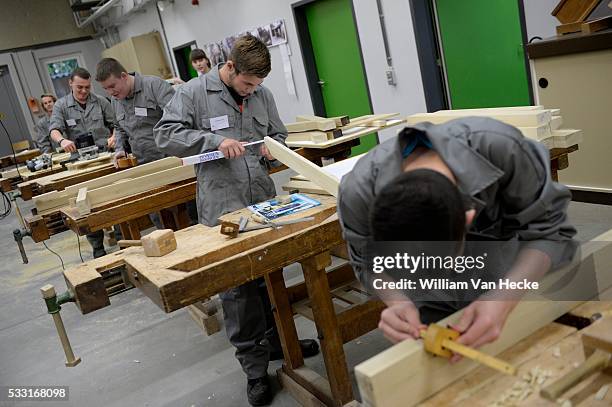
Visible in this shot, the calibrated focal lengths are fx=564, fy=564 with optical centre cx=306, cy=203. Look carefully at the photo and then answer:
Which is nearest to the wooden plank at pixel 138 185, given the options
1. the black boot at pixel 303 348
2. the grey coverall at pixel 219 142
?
the grey coverall at pixel 219 142

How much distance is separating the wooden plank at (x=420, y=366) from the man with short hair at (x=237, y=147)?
1.37 m

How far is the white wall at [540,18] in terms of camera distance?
4012mm

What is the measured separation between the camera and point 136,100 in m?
4.00

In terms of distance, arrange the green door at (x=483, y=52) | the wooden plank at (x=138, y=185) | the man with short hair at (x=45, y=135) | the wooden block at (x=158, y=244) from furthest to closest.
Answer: the man with short hair at (x=45, y=135) < the green door at (x=483, y=52) < the wooden plank at (x=138, y=185) < the wooden block at (x=158, y=244)

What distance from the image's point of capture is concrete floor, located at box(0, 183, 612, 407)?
279cm

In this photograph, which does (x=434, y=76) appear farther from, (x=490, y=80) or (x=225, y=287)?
(x=225, y=287)

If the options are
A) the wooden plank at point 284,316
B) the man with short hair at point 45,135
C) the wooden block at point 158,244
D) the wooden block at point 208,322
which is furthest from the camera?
the man with short hair at point 45,135

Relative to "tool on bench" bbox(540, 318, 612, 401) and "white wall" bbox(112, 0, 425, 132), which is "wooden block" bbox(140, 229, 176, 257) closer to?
"tool on bench" bbox(540, 318, 612, 401)

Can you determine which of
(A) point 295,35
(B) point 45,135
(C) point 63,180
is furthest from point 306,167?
(B) point 45,135

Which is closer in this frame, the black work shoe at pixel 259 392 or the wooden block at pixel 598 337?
the wooden block at pixel 598 337

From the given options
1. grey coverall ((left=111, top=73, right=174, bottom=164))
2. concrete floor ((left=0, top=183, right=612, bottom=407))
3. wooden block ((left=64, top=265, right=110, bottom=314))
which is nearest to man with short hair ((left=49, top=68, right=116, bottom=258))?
grey coverall ((left=111, top=73, right=174, bottom=164))

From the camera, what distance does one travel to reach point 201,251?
193cm

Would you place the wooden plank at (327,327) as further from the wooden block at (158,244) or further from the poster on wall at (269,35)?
the poster on wall at (269,35)

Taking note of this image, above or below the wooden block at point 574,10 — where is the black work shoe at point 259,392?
below
